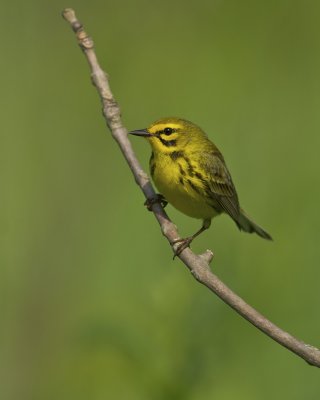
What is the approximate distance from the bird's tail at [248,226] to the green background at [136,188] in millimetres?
57

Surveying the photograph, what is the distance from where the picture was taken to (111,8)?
694cm

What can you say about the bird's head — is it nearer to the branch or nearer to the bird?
the bird

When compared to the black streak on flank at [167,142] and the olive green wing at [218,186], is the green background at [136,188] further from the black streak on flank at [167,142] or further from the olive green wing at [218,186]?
the black streak on flank at [167,142]

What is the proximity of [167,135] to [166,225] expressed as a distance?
997 mm

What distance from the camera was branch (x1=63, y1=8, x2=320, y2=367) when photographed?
303cm

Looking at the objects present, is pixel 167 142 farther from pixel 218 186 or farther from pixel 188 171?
pixel 218 186

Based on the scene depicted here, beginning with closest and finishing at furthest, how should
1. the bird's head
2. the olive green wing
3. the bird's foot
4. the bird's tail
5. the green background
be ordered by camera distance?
the bird's foot
the green background
the bird's head
the olive green wing
the bird's tail

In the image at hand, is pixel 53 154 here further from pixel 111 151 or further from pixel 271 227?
pixel 271 227

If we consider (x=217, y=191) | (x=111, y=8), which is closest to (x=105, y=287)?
(x=217, y=191)

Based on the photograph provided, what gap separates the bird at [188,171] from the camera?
15.4 feet

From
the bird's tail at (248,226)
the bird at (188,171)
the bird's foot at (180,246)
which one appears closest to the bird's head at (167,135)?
the bird at (188,171)

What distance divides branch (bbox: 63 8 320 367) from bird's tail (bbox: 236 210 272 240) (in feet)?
3.71

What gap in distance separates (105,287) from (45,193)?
36.3 inches

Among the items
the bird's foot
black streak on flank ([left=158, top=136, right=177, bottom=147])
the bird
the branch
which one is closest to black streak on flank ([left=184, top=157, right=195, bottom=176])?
the bird
